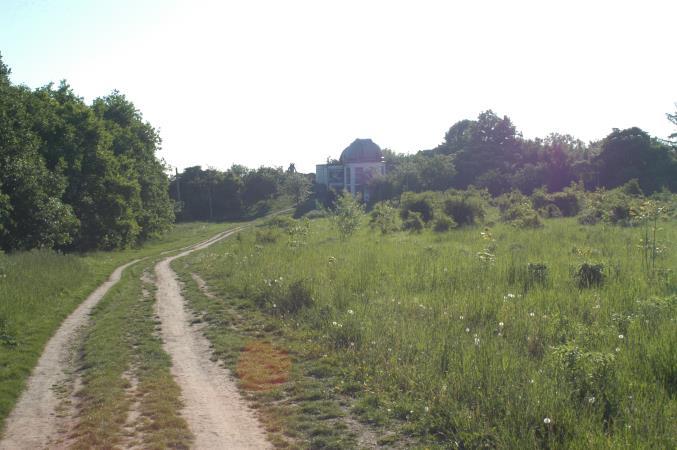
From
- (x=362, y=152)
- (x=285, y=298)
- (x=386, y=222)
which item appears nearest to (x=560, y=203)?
(x=386, y=222)

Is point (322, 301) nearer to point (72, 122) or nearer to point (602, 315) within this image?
point (602, 315)

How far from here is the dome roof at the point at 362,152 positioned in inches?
3201

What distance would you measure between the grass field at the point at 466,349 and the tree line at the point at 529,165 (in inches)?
1625

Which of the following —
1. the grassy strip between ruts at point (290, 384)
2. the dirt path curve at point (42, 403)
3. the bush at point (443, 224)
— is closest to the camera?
the grassy strip between ruts at point (290, 384)

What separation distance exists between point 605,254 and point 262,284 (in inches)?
413

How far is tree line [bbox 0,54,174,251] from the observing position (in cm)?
2295

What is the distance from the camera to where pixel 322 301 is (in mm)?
11430

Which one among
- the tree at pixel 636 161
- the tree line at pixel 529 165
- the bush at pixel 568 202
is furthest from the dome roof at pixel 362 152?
the bush at pixel 568 202

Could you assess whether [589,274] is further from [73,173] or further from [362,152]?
[362,152]

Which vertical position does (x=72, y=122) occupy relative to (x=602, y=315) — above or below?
above

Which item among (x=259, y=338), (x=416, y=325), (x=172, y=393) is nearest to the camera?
(x=172, y=393)

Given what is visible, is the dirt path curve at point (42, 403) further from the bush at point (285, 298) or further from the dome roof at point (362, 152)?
the dome roof at point (362, 152)

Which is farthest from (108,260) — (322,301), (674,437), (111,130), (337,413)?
(674,437)

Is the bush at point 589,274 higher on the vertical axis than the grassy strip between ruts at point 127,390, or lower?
higher
